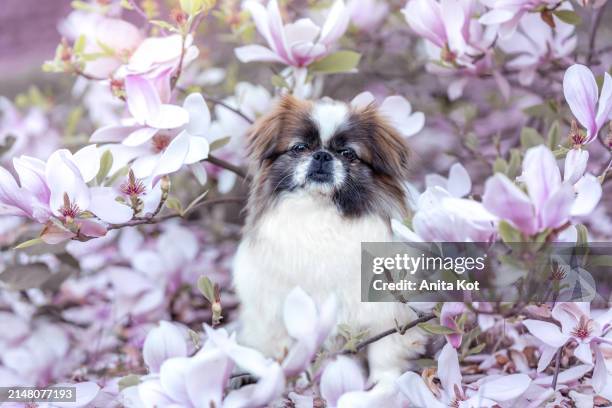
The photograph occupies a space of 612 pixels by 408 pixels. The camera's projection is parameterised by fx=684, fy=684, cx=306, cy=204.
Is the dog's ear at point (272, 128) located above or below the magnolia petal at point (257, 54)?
below

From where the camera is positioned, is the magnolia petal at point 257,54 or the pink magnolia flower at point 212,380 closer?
the pink magnolia flower at point 212,380

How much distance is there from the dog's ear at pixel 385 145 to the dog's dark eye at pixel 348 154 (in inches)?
1.2

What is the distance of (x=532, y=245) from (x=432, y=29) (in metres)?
0.41

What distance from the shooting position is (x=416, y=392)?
72cm

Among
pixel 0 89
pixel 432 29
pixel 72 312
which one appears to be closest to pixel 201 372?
pixel 432 29

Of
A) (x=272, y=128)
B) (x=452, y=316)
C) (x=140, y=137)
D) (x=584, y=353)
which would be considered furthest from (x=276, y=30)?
(x=584, y=353)

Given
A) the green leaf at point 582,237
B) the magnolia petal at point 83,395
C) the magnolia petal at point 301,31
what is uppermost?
the magnolia petal at point 301,31

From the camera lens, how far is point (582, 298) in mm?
751

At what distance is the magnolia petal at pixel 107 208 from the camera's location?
0.76m

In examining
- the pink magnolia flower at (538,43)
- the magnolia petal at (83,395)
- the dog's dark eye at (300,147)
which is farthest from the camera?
the pink magnolia flower at (538,43)

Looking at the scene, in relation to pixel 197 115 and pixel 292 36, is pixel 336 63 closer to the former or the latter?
pixel 292 36

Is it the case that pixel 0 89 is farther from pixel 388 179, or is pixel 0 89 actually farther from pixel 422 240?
pixel 422 240

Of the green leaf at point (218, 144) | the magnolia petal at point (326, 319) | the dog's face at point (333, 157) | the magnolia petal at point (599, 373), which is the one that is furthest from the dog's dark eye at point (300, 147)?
the magnolia petal at point (599, 373)

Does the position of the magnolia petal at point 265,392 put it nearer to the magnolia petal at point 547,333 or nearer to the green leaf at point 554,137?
the magnolia petal at point 547,333
